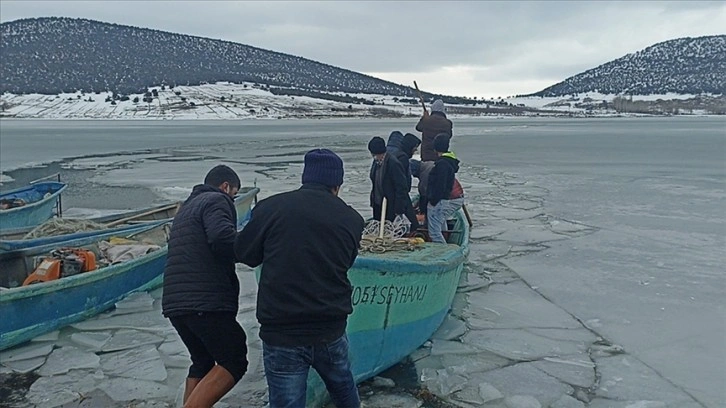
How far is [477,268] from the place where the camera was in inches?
354

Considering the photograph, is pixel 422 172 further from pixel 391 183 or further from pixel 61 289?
pixel 61 289

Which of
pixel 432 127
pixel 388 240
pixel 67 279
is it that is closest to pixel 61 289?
pixel 67 279

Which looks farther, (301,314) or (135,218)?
(135,218)

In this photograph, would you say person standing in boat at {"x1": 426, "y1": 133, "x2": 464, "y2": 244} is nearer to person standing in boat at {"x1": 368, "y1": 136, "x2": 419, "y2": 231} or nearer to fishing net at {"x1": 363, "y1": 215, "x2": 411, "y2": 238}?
person standing in boat at {"x1": 368, "y1": 136, "x2": 419, "y2": 231}

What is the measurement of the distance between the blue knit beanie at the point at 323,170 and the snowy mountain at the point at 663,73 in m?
152

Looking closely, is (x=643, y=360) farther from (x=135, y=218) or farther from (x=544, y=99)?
(x=544, y=99)

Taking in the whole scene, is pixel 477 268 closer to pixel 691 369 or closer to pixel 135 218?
pixel 691 369

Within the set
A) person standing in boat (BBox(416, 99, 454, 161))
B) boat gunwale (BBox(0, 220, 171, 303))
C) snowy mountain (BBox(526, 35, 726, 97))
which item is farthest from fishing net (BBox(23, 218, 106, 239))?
snowy mountain (BBox(526, 35, 726, 97))

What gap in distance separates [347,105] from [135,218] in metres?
102

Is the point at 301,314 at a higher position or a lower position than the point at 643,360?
higher

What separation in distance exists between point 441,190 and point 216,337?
430cm

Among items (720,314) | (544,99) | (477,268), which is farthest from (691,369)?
(544,99)

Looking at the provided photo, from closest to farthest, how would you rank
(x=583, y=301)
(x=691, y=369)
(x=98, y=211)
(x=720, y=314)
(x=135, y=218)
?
(x=691, y=369)
(x=720, y=314)
(x=583, y=301)
(x=135, y=218)
(x=98, y=211)

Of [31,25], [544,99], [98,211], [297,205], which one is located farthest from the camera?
[544,99]
